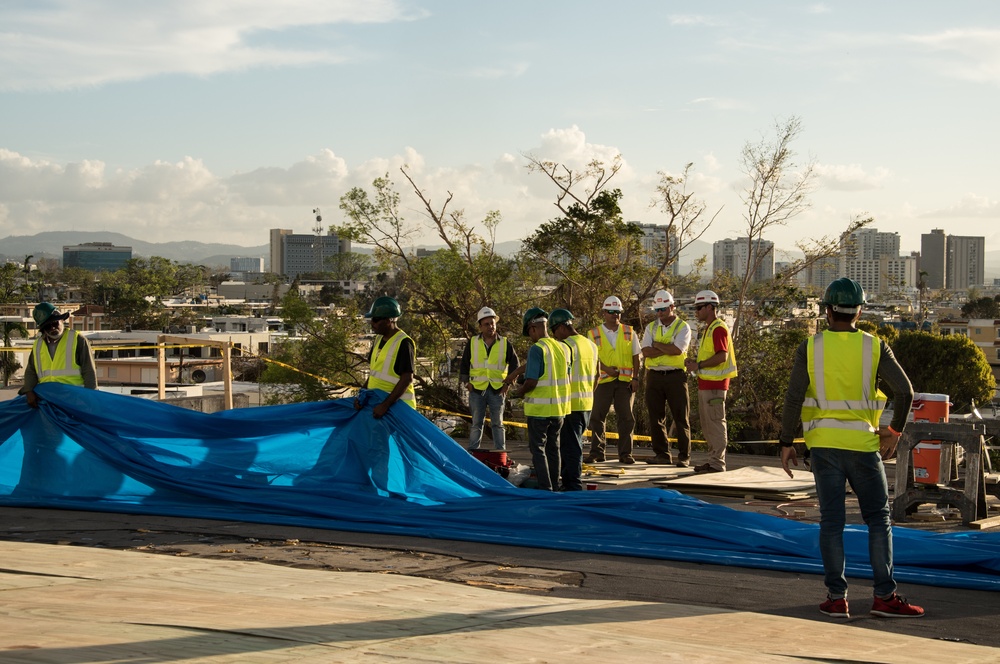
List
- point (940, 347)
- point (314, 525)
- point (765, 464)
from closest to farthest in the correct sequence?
point (314, 525), point (765, 464), point (940, 347)

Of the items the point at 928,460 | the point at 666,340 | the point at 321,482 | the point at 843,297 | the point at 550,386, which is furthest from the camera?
the point at 666,340

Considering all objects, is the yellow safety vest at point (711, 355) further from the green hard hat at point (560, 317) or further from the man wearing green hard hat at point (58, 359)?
the man wearing green hard hat at point (58, 359)

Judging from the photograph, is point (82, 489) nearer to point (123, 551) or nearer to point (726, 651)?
point (123, 551)

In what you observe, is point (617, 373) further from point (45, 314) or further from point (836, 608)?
point (836, 608)

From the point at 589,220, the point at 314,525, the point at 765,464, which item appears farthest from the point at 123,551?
the point at 589,220

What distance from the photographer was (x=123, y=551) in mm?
7547

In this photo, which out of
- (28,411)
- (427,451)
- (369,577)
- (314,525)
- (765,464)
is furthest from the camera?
(765,464)

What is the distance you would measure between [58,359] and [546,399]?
4.60 metres

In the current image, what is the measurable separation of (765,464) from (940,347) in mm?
52068

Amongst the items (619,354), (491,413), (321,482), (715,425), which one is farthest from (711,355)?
(321,482)

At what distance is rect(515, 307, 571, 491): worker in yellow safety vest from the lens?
10227 millimetres

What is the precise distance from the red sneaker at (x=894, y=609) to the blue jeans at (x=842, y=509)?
0.05 m

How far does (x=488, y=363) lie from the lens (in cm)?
1229

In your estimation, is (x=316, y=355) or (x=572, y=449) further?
(x=316, y=355)
